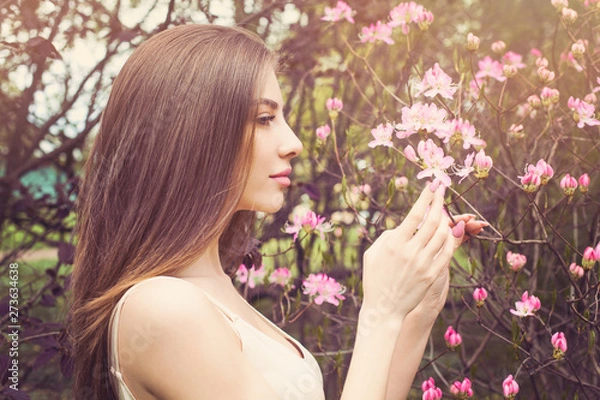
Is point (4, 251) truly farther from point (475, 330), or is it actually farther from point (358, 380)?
point (475, 330)

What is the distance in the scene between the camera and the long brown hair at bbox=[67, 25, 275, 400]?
A: 3.95 feet

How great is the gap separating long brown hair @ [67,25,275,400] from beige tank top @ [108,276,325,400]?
7cm

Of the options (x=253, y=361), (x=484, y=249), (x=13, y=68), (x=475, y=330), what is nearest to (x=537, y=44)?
(x=475, y=330)

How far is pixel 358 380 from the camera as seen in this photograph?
112cm

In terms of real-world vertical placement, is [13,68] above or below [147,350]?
above

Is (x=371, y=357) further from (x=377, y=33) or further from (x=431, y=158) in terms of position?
(x=377, y=33)

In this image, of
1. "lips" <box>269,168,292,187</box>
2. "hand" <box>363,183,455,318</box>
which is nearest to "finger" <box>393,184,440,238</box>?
"hand" <box>363,183,455,318</box>

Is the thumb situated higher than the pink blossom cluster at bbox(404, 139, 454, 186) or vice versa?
the pink blossom cluster at bbox(404, 139, 454, 186)

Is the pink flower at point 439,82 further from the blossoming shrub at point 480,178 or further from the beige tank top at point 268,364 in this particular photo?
the beige tank top at point 268,364

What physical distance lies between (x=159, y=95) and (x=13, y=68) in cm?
112

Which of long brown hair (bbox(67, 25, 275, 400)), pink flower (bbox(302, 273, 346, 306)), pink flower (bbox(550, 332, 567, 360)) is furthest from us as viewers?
pink flower (bbox(302, 273, 346, 306))

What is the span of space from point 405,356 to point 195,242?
54cm

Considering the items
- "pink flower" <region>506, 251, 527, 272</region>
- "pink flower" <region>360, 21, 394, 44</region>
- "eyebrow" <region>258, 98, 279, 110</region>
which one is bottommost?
"pink flower" <region>506, 251, 527, 272</region>

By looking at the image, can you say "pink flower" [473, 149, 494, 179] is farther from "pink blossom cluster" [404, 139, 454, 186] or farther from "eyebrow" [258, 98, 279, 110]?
"eyebrow" [258, 98, 279, 110]
